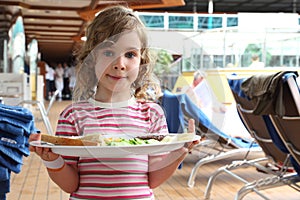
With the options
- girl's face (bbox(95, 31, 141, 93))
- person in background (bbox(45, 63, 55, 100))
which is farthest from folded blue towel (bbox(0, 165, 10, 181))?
person in background (bbox(45, 63, 55, 100))

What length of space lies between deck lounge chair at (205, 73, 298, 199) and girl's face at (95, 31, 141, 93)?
5.52 feet

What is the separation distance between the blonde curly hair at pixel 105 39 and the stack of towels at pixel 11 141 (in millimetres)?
740

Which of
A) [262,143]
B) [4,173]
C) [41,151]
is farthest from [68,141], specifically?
[262,143]

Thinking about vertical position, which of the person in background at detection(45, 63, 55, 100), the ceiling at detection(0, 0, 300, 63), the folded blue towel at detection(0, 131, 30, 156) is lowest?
the person in background at detection(45, 63, 55, 100)

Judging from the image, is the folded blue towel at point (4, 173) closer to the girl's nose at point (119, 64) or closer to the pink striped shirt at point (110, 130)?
the pink striped shirt at point (110, 130)

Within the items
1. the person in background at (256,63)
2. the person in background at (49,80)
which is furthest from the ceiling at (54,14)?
the person in background at (256,63)

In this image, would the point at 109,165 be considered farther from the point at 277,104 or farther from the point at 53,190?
the point at 53,190

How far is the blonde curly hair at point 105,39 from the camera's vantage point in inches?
43.1

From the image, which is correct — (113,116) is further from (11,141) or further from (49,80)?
(49,80)

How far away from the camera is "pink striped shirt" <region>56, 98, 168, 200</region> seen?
44.1 inches

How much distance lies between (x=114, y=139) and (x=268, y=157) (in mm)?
2419

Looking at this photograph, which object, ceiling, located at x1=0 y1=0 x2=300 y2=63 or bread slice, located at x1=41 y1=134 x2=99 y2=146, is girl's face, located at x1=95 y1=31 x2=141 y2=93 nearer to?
bread slice, located at x1=41 y1=134 x2=99 y2=146

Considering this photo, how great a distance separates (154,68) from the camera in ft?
3.68

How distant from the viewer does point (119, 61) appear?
105cm
